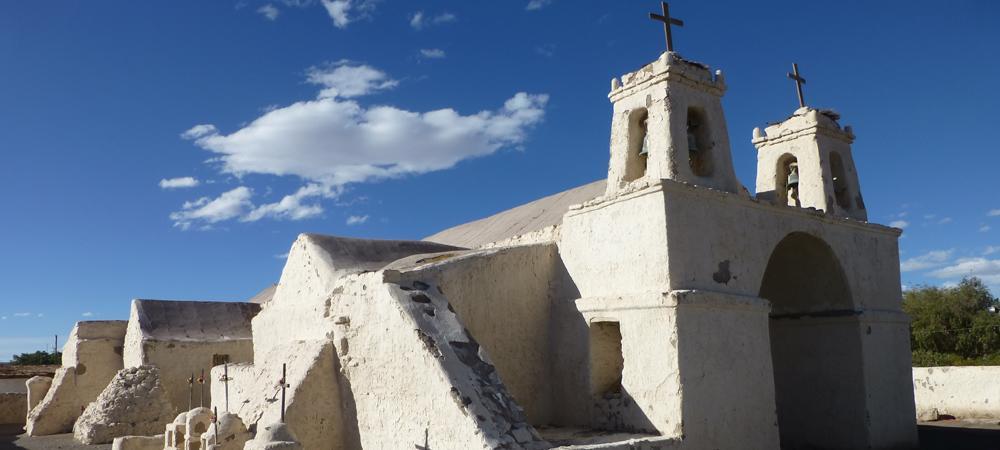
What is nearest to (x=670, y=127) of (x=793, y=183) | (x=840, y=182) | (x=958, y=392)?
(x=793, y=183)

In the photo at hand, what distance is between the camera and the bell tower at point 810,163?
12844mm

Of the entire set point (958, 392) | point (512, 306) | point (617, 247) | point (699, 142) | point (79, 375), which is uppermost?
point (699, 142)

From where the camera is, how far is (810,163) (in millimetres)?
12984

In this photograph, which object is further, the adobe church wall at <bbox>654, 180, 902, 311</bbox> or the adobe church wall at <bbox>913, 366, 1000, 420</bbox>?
the adobe church wall at <bbox>913, 366, 1000, 420</bbox>

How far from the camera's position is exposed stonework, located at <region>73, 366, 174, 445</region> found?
15992 mm

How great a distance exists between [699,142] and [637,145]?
0.87m

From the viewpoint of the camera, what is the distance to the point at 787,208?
11.3 m

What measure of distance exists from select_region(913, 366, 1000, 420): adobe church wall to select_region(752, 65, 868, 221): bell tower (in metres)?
Result: 6.01

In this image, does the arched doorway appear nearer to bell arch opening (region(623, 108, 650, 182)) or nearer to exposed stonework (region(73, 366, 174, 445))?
bell arch opening (region(623, 108, 650, 182))

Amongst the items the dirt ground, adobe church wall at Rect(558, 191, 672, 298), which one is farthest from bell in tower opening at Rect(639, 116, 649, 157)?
the dirt ground

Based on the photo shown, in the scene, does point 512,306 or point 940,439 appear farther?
point 940,439

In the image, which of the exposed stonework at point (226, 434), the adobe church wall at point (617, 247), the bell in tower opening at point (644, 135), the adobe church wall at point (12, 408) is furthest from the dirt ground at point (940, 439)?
the exposed stonework at point (226, 434)

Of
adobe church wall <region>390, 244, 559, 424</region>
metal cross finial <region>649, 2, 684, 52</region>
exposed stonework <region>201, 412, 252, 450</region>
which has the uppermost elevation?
metal cross finial <region>649, 2, 684, 52</region>

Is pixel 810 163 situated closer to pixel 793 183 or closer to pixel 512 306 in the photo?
pixel 793 183
